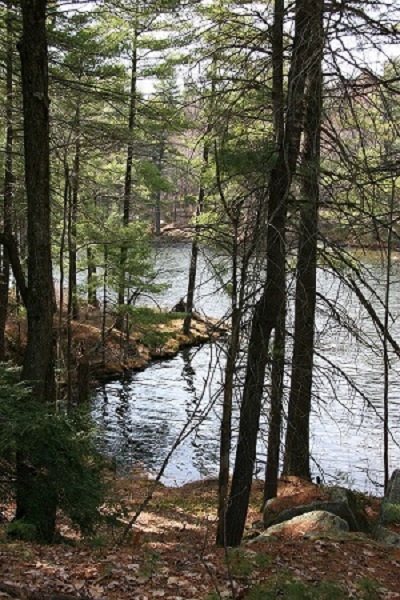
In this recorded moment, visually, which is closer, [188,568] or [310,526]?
[188,568]

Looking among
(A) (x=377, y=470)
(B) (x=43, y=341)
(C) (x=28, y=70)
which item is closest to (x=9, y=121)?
(C) (x=28, y=70)

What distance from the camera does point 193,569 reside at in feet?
16.7

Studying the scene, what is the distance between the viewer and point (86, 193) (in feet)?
65.2

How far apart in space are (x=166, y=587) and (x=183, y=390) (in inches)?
530

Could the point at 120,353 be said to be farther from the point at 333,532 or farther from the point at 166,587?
the point at 166,587

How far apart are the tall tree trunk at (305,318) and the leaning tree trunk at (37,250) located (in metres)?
2.62

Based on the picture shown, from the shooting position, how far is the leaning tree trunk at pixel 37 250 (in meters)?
5.77

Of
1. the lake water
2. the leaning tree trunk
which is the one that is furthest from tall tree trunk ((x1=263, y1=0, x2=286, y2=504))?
the lake water

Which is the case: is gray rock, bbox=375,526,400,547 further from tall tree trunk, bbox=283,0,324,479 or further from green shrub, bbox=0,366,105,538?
green shrub, bbox=0,366,105,538

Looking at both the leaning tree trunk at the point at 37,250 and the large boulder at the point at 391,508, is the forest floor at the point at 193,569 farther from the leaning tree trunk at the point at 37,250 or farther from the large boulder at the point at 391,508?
the large boulder at the point at 391,508

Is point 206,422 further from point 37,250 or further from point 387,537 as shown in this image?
point 37,250

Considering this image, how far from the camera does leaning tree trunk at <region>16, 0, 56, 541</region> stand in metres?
5.77

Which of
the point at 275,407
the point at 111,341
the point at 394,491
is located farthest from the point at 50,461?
the point at 111,341

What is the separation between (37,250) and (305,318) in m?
3.67
